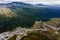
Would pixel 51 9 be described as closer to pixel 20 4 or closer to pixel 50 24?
pixel 50 24

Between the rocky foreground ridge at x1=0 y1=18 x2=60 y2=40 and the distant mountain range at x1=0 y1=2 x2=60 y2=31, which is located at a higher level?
the distant mountain range at x1=0 y1=2 x2=60 y2=31

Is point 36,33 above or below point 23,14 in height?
below

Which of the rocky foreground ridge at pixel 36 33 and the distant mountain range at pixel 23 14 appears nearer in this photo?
the rocky foreground ridge at pixel 36 33

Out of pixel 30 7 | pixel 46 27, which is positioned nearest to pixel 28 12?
pixel 30 7

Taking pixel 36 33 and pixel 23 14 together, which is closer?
pixel 36 33
